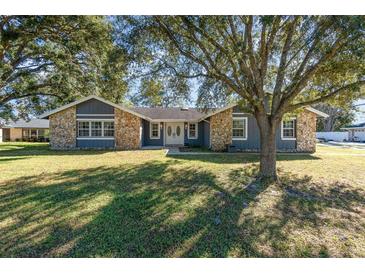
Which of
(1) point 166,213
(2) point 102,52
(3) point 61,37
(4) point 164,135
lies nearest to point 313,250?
(1) point 166,213

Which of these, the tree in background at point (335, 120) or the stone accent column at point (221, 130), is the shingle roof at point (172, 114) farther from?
the tree in background at point (335, 120)

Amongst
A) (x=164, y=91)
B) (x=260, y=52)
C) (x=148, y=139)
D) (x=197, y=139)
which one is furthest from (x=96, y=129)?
(x=260, y=52)

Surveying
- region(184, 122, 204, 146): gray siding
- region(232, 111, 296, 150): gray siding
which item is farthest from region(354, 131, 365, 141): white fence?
region(184, 122, 204, 146): gray siding

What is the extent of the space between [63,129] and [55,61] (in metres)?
5.15

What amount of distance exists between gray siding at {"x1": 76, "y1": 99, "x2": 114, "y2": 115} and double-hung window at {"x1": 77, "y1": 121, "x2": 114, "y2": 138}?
30.1 inches

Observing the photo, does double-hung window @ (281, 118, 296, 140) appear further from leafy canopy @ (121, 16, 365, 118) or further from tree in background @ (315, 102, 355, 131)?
tree in background @ (315, 102, 355, 131)

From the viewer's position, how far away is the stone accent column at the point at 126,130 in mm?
17891

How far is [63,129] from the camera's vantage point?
1756cm

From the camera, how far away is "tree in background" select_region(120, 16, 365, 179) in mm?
6914

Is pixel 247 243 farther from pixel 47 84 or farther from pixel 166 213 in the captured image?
pixel 47 84

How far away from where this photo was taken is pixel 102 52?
12.5 metres

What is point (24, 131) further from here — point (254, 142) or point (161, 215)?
point (161, 215)

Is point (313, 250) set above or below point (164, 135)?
below

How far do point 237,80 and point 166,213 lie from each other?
17.2ft
